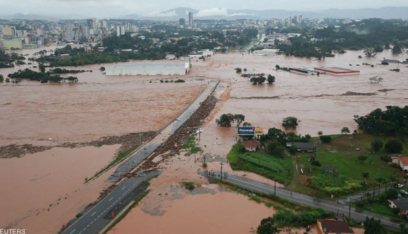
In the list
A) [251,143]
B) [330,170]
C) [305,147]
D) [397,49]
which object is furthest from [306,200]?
[397,49]

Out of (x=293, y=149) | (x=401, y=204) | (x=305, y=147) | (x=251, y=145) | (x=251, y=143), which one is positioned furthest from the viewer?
(x=251, y=143)

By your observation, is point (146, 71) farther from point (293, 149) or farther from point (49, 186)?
point (49, 186)

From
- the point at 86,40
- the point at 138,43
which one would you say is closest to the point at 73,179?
the point at 138,43

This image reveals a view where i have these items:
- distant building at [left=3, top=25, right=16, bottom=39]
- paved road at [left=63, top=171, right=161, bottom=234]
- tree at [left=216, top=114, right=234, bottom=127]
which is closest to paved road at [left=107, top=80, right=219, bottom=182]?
paved road at [left=63, top=171, right=161, bottom=234]

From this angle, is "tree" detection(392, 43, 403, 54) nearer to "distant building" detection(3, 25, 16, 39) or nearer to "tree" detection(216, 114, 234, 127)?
"tree" detection(216, 114, 234, 127)

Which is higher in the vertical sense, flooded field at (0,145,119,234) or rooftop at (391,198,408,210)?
rooftop at (391,198,408,210)

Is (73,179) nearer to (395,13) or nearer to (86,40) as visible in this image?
(86,40)

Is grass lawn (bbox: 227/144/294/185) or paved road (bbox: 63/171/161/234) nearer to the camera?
paved road (bbox: 63/171/161/234)

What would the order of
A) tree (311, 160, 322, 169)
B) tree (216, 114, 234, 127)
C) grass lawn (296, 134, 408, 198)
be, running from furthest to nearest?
tree (216, 114, 234, 127) → tree (311, 160, 322, 169) → grass lawn (296, 134, 408, 198)
